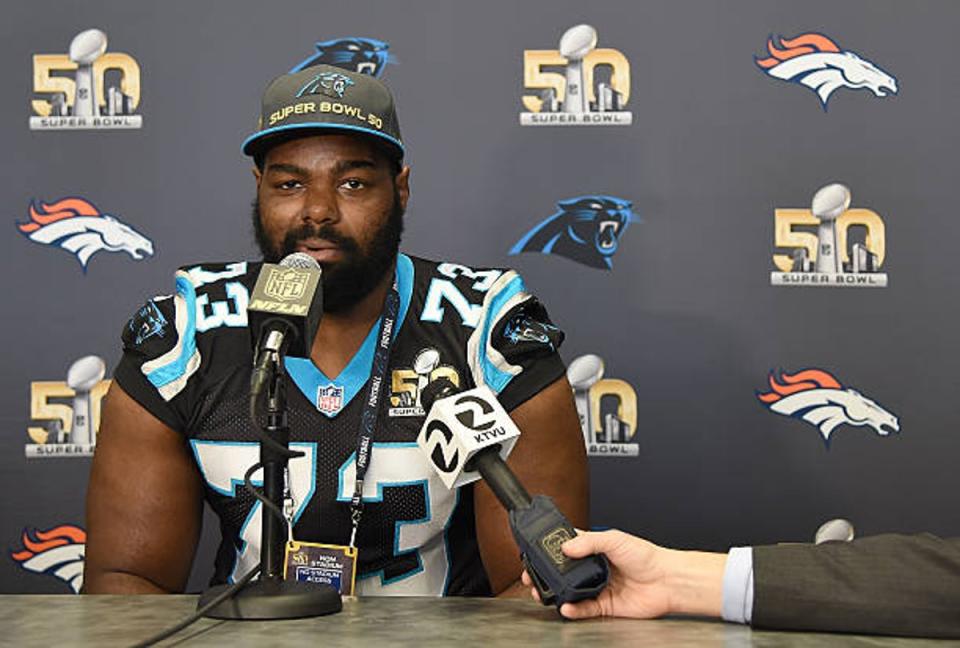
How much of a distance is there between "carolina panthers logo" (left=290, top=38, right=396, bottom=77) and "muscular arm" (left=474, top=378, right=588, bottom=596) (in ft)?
3.08

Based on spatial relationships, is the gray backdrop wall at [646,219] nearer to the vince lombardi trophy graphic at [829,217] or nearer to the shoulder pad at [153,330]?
the vince lombardi trophy graphic at [829,217]

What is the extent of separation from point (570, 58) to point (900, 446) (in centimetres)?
102

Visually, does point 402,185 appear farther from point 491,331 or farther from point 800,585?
point 800,585

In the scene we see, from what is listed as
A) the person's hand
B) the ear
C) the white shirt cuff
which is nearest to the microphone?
the person's hand

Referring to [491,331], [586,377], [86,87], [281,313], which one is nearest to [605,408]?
[586,377]

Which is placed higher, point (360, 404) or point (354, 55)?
point (354, 55)

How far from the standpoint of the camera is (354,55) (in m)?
2.46

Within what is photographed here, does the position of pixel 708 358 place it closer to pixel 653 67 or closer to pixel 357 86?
pixel 653 67

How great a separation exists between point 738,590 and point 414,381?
30.8 inches

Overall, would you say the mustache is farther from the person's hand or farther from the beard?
the person's hand

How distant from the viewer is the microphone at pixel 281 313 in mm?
1078

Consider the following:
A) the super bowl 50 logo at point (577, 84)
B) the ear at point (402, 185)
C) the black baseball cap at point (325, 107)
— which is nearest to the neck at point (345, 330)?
the ear at point (402, 185)

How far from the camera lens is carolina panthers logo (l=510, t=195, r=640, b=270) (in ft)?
7.87

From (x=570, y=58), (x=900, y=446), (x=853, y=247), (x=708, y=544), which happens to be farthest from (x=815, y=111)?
(x=708, y=544)
